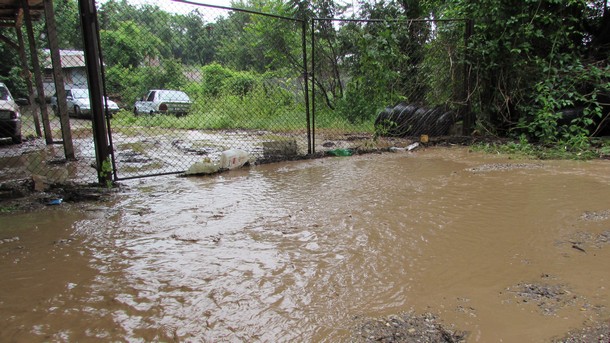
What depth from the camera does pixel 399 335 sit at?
1827 millimetres

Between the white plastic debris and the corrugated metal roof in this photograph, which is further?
the corrugated metal roof

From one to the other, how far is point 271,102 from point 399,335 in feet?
36.7

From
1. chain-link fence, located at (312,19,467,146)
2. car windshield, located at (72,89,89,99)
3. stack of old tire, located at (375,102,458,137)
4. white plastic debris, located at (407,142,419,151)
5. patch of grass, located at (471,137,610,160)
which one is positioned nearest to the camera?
patch of grass, located at (471,137,610,160)

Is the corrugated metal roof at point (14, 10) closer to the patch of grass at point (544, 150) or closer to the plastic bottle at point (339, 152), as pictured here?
the plastic bottle at point (339, 152)

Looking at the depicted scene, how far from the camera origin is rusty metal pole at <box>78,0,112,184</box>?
428cm

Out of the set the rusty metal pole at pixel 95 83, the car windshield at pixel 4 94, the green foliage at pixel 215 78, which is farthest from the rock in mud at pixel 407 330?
the car windshield at pixel 4 94

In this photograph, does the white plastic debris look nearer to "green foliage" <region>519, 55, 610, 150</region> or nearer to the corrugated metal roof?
"green foliage" <region>519, 55, 610, 150</region>

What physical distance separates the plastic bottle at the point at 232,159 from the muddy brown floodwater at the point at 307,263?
43.9 inches

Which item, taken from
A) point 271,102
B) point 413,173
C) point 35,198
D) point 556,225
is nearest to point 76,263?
point 35,198

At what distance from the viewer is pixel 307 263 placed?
2598mm

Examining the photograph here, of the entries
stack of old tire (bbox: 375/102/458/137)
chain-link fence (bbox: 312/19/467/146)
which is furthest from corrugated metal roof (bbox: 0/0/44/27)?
stack of old tire (bbox: 375/102/458/137)

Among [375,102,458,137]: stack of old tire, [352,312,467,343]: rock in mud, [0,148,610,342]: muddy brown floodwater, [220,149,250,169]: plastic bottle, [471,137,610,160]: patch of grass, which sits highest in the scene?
[375,102,458,137]: stack of old tire

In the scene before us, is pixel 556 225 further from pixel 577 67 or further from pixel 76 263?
pixel 577 67

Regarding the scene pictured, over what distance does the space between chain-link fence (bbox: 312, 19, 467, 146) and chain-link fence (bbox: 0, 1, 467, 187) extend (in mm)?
27
